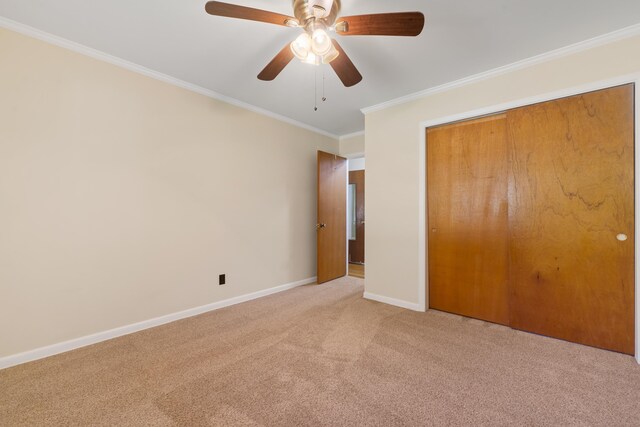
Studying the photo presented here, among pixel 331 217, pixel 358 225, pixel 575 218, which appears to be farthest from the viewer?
pixel 358 225

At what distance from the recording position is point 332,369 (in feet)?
6.33

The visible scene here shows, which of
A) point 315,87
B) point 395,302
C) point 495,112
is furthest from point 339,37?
point 395,302

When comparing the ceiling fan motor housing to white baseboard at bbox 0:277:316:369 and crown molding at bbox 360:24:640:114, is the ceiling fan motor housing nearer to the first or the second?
crown molding at bbox 360:24:640:114

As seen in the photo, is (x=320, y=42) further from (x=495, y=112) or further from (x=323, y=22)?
(x=495, y=112)

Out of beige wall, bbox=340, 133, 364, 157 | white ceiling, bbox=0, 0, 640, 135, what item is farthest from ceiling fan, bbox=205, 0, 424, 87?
beige wall, bbox=340, 133, 364, 157

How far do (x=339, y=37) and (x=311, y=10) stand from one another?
64 centimetres

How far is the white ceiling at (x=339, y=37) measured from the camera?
1820 mm

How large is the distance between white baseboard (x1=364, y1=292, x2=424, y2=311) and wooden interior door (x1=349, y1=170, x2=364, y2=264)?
2.49m

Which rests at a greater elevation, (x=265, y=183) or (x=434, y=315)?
(x=265, y=183)

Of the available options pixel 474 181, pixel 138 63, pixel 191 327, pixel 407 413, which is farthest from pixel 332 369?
pixel 138 63

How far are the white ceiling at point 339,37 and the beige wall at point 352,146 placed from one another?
1.63 m

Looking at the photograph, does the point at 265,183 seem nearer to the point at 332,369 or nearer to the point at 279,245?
the point at 279,245

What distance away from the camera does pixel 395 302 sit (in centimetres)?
325

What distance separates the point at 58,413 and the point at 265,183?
276 cm
